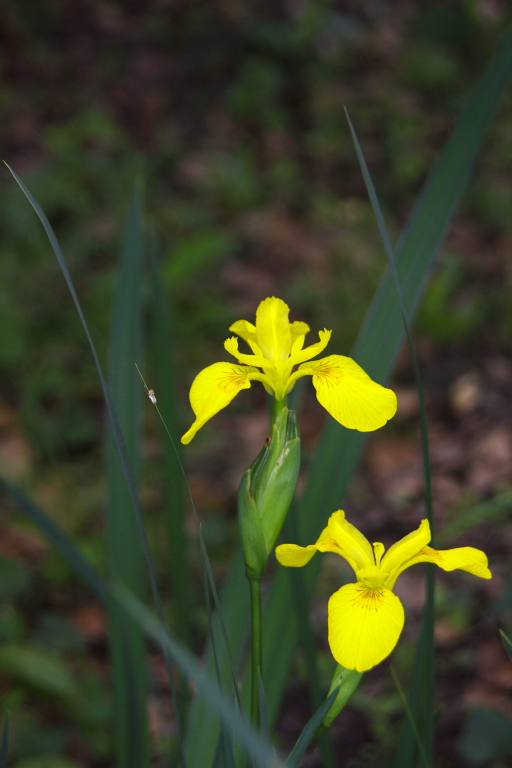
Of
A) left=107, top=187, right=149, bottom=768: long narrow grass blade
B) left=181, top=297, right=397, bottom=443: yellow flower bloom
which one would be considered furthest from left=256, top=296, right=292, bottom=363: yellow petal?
left=107, top=187, right=149, bottom=768: long narrow grass blade

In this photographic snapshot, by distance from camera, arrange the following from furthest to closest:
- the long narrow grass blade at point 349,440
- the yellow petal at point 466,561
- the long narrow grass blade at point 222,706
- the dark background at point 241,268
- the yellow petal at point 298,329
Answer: the dark background at point 241,268
the long narrow grass blade at point 349,440
the yellow petal at point 298,329
the yellow petal at point 466,561
the long narrow grass blade at point 222,706

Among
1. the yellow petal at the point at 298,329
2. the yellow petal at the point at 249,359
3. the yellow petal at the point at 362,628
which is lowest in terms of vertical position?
the yellow petal at the point at 362,628

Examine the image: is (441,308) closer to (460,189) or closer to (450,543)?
(450,543)

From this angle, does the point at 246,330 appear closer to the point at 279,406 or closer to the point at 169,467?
the point at 279,406

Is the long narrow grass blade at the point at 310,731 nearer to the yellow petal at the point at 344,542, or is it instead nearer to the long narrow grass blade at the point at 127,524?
the yellow petal at the point at 344,542

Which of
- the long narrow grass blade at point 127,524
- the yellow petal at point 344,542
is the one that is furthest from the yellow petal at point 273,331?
the long narrow grass blade at point 127,524

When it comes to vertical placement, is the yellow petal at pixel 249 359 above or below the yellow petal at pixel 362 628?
above

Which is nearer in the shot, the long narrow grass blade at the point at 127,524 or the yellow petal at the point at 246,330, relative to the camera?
the yellow petal at the point at 246,330
